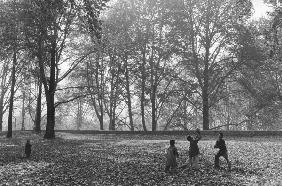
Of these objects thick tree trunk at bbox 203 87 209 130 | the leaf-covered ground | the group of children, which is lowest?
the leaf-covered ground

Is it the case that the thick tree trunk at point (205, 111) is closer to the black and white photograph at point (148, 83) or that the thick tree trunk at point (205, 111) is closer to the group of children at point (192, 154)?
the black and white photograph at point (148, 83)

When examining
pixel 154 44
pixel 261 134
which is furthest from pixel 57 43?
pixel 261 134

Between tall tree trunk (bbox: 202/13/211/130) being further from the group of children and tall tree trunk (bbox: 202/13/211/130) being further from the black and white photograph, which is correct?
the group of children

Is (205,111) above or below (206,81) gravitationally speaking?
below

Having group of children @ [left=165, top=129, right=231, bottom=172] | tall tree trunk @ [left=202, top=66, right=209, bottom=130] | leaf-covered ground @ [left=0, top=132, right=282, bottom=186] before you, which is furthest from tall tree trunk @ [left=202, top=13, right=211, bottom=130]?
group of children @ [left=165, top=129, right=231, bottom=172]

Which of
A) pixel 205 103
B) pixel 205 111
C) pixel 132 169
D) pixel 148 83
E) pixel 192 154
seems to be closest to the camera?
pixel 192 154

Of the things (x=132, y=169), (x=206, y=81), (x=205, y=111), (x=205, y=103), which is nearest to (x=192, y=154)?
(x=132, y=169)

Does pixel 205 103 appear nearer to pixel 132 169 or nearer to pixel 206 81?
pixel 206 81

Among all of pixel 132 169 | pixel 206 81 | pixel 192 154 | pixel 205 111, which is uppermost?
pixel 206 81

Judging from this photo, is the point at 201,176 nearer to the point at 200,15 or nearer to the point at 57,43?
the point at 57,43

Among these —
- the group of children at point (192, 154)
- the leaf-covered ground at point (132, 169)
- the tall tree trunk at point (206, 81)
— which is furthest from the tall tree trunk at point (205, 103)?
the group of children at point (192, 154)

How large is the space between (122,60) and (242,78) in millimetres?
18260

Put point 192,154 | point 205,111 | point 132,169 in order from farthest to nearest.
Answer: point 205,111, point 132,169, point 192,154

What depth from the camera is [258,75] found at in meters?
46.8
